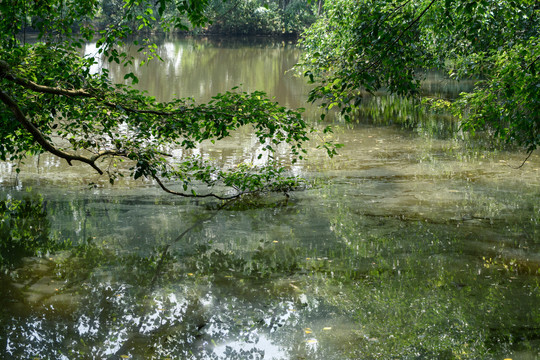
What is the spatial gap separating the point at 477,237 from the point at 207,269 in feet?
11.4

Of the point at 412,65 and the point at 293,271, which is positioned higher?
the point at 412,65

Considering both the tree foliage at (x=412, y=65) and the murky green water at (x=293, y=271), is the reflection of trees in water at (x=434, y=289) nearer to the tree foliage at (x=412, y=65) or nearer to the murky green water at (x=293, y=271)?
the murky green water at (x=293, y=271)

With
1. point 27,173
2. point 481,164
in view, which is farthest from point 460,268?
point 27,173

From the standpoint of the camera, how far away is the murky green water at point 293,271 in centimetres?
471

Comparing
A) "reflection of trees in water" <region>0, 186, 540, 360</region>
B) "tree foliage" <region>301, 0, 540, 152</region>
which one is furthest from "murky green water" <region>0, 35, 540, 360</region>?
"tree foliage" <region>301, 0, 540, 152</region>

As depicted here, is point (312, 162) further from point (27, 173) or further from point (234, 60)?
point (234, 60)

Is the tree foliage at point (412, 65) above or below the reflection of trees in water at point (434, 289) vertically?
above

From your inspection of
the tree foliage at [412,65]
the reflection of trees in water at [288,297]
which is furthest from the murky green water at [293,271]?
the tree foliage at [412,65]

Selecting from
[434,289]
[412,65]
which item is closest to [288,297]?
[434,289]

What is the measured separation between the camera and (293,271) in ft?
20.5

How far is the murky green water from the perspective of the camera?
471 cm

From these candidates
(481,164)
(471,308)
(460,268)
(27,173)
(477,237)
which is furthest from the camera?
(481,164)

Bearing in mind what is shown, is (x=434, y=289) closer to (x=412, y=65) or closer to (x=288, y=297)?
(x=288, y=297)

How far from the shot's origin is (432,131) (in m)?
15.4
